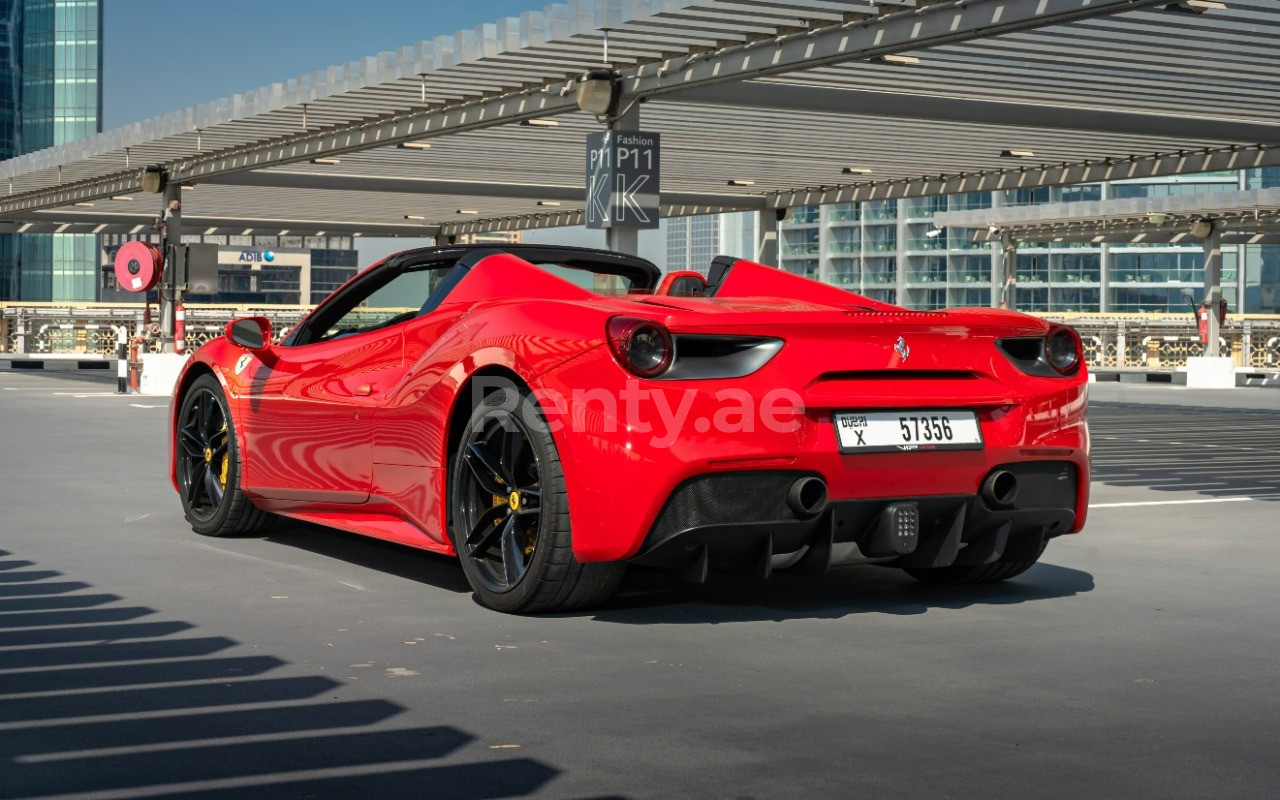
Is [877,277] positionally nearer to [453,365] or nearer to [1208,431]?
[1208,431]

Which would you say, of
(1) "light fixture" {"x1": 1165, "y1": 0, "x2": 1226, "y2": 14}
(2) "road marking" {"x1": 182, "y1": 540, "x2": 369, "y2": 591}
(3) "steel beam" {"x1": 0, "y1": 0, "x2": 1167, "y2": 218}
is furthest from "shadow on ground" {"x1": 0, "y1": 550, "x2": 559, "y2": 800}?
(1) "light fixture" {"x1": 1165, "y1": 0, "x2": 1226, "y2": 14}

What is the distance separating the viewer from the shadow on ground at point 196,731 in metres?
3.58

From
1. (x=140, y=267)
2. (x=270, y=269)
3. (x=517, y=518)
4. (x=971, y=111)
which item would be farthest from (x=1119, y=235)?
(x=270, y=269)

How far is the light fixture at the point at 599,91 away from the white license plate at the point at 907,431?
1154 centimetres

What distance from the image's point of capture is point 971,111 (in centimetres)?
1966

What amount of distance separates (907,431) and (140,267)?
22.7 metres

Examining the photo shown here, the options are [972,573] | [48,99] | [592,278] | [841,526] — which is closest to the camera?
[841,526]

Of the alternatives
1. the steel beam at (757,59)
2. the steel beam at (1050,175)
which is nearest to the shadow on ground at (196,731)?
the steel beam at (757,59)

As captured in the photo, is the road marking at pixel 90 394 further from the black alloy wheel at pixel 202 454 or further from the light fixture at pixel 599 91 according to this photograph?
the black alloy wheel at pixel 202 454

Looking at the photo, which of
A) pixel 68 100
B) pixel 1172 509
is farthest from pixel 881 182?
pixel 68 100

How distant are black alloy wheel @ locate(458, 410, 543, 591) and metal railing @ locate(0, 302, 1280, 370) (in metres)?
42.8

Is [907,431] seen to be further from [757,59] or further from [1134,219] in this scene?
[1134,219]

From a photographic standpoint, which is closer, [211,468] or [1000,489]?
[1000,489]

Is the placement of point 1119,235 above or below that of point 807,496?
above
